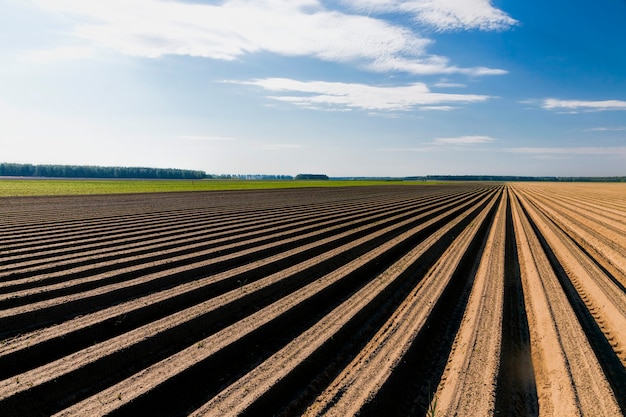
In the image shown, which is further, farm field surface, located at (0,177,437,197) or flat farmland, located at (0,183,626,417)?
farm field surface, located at (0,177,437,197)

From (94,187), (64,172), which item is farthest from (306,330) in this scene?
(64,172)

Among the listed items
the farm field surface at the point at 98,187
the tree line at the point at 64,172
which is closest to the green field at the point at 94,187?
the farm field surface at the point at 98,187

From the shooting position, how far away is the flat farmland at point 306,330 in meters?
2.77

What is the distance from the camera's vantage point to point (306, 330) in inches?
155

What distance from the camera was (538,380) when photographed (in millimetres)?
3139

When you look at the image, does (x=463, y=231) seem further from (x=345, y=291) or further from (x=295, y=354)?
(x=295, y=354)

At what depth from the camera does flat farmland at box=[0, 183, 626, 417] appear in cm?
277

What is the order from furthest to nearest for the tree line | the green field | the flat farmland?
→ 1. the tree line
2. the green field
3. the flat farmland

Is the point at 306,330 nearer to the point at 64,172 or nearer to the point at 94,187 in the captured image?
the point at 94,187

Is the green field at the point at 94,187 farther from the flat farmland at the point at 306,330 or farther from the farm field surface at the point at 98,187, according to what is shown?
the flat farmland at the point at 306,330

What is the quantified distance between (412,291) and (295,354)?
259 cm

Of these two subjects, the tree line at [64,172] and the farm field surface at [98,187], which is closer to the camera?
the farm field surface at [98,187]

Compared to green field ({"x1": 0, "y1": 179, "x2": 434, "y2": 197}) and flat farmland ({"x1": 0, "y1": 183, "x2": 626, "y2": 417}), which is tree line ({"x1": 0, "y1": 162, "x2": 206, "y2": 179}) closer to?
green field ({"x1": 0, "y1": 179, "x2": 434, "y2": 197})

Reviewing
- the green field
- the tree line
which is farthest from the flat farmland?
the tree line
